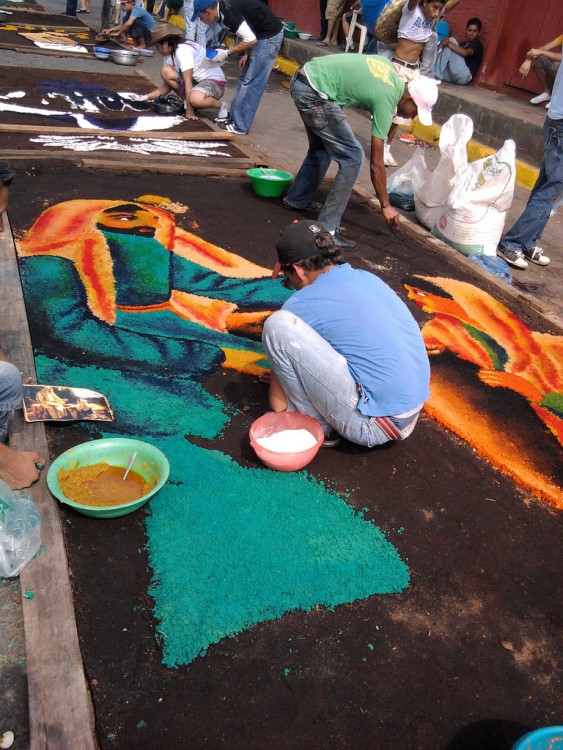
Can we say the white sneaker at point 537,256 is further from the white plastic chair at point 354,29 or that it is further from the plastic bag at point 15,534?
the white plastic chair at point 354,29

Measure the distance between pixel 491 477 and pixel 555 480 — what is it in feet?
1.15

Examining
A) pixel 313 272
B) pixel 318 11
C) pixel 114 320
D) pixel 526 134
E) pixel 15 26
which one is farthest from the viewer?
pixel 318 11

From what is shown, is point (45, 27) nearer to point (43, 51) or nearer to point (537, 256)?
point (43, 51)

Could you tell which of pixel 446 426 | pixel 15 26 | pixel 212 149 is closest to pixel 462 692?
pixel 446 426

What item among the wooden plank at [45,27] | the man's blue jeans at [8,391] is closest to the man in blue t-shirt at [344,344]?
the man's blue jeans at [8,391]

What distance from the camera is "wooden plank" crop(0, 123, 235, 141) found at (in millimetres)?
6742

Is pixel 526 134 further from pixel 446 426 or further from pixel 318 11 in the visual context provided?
pixel 318 11

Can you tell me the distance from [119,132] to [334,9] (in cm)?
851

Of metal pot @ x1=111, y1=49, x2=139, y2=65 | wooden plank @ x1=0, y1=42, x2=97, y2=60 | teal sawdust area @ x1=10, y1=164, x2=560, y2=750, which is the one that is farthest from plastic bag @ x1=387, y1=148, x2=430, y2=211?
wooden plank @ x1=0, y1=42, x2=97, y2=60

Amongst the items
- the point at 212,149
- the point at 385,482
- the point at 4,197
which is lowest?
the point at 212,149

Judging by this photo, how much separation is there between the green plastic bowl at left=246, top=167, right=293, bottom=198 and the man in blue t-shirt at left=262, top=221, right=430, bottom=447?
3.24 metres

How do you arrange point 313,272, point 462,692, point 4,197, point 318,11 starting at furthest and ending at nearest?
point 318,11 → point 313,272 → point 4,197 → point 462,692

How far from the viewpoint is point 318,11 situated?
15188mm

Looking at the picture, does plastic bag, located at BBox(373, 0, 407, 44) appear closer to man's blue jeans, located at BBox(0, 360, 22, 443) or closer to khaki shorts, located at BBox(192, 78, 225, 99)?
khaki shorts, located at BBox(192, 78, 225, 99)
